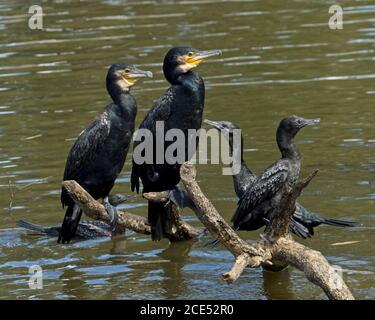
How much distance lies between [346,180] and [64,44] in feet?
27.5

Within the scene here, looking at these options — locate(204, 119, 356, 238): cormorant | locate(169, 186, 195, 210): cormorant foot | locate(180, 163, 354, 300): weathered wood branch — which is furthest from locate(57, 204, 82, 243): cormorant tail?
locate(180, 163, 354, 300): weathered wood branch

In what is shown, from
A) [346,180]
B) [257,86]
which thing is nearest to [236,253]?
[346,180]

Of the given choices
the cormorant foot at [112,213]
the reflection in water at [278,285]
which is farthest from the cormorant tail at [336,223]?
the cormorant foot at [112,213]

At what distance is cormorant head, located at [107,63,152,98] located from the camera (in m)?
10.4

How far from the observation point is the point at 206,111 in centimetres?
1470

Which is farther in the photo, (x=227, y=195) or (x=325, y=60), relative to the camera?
(x=325, y=60)

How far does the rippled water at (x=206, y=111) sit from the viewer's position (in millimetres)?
10094

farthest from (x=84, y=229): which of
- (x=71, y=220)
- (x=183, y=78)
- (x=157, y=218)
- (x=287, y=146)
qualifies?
(x=287, y=146)

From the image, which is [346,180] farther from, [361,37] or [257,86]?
[361,37]

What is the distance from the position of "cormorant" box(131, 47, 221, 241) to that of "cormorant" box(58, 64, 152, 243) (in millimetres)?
214

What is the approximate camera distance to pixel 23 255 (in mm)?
10836

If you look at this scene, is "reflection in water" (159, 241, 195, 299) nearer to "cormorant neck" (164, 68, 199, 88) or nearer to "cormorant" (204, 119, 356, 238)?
"cormorant" (204, 119, 356, 238)

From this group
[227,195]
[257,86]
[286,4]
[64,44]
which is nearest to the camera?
[227,195]

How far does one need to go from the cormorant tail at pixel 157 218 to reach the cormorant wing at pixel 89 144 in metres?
0.70
